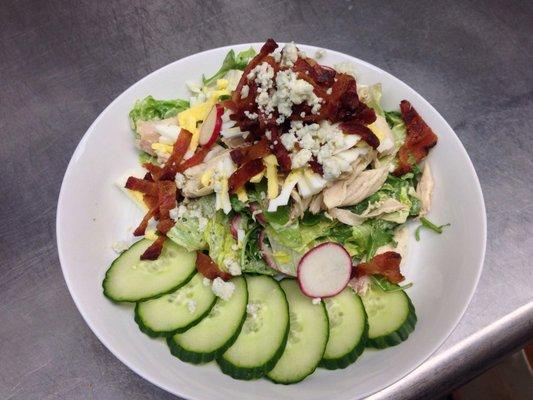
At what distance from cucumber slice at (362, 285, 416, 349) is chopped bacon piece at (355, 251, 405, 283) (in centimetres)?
5

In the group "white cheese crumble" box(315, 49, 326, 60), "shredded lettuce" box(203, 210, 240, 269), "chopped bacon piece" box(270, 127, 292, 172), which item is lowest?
"shredded lettuce" box(203, 210, 240, 269)

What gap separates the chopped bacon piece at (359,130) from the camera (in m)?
1.82

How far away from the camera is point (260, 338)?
1661 millimetres

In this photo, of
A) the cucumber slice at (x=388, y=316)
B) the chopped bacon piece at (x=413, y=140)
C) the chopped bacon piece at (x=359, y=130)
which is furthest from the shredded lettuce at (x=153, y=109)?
the cucumber slice at (x=388, y=316)

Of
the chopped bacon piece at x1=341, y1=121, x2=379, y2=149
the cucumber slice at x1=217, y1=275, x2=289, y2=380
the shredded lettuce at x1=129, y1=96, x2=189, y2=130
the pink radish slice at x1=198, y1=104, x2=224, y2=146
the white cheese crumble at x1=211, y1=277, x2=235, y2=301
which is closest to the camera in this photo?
the cucumber slice at x1=217, y1=275, x2=289, y2=380

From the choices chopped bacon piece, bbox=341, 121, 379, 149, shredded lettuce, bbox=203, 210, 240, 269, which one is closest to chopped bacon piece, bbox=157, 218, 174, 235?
shredded lettuce, bbox=203, 210, 240, 269

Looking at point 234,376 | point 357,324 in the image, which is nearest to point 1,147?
point 234,376

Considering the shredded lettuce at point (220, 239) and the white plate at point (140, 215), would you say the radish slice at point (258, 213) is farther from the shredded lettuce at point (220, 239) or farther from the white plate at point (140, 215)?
the white plate at point (140, 215)

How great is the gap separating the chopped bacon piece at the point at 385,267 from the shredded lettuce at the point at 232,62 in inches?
40.9

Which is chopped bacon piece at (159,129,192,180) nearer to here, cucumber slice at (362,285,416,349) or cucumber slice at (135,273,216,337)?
cucumber slice at (135,273,216,337)

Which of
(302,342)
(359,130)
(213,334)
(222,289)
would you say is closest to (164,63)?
(359,130)

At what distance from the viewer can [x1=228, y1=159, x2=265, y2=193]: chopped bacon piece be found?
180 cm

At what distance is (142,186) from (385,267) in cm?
104

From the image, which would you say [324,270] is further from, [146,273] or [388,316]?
[146,273]
